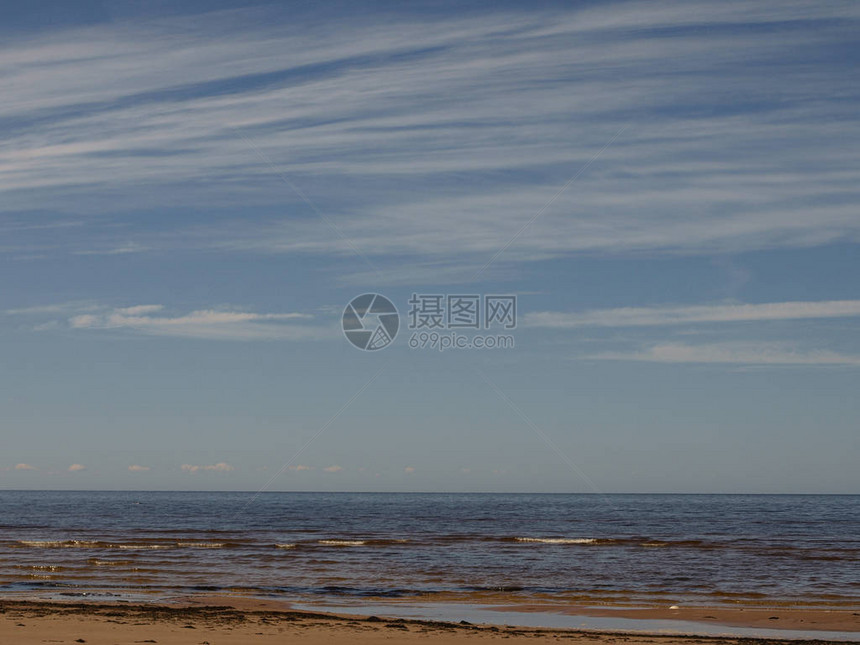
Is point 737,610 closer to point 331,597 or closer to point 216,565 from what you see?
point 331,597

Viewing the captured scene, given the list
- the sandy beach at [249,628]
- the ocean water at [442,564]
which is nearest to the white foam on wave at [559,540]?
the ocean water at [442,564]

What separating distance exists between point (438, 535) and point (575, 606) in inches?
1211

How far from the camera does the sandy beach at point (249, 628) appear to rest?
16.4 metres

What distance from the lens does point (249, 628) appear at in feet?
58.2

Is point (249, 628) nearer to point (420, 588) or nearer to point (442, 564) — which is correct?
point (420, 588)

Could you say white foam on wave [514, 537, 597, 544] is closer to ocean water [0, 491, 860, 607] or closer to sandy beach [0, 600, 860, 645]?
ocean water [0, 491, 860, 607]

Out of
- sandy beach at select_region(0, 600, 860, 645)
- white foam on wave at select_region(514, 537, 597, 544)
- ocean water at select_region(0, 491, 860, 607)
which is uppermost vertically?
sandy beach at select_region(0, 600, 860, 645)

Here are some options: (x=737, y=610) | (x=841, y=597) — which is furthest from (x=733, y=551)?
(x=737, y=610)

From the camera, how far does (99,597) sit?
23.1 metres

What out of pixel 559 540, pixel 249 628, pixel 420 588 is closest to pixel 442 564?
pixel 420 588

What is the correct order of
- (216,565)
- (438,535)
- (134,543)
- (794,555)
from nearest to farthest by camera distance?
(216,565) → (794,555) → (134,543) → (438,535)

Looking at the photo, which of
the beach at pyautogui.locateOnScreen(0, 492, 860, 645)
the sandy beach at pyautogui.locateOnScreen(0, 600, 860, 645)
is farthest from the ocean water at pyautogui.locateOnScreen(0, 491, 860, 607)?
the sandy beach at pyautogui.locateOnScreen(0, 600, 860, 645)

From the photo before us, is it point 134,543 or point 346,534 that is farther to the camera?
point 346,534

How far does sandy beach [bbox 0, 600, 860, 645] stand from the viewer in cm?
1639
